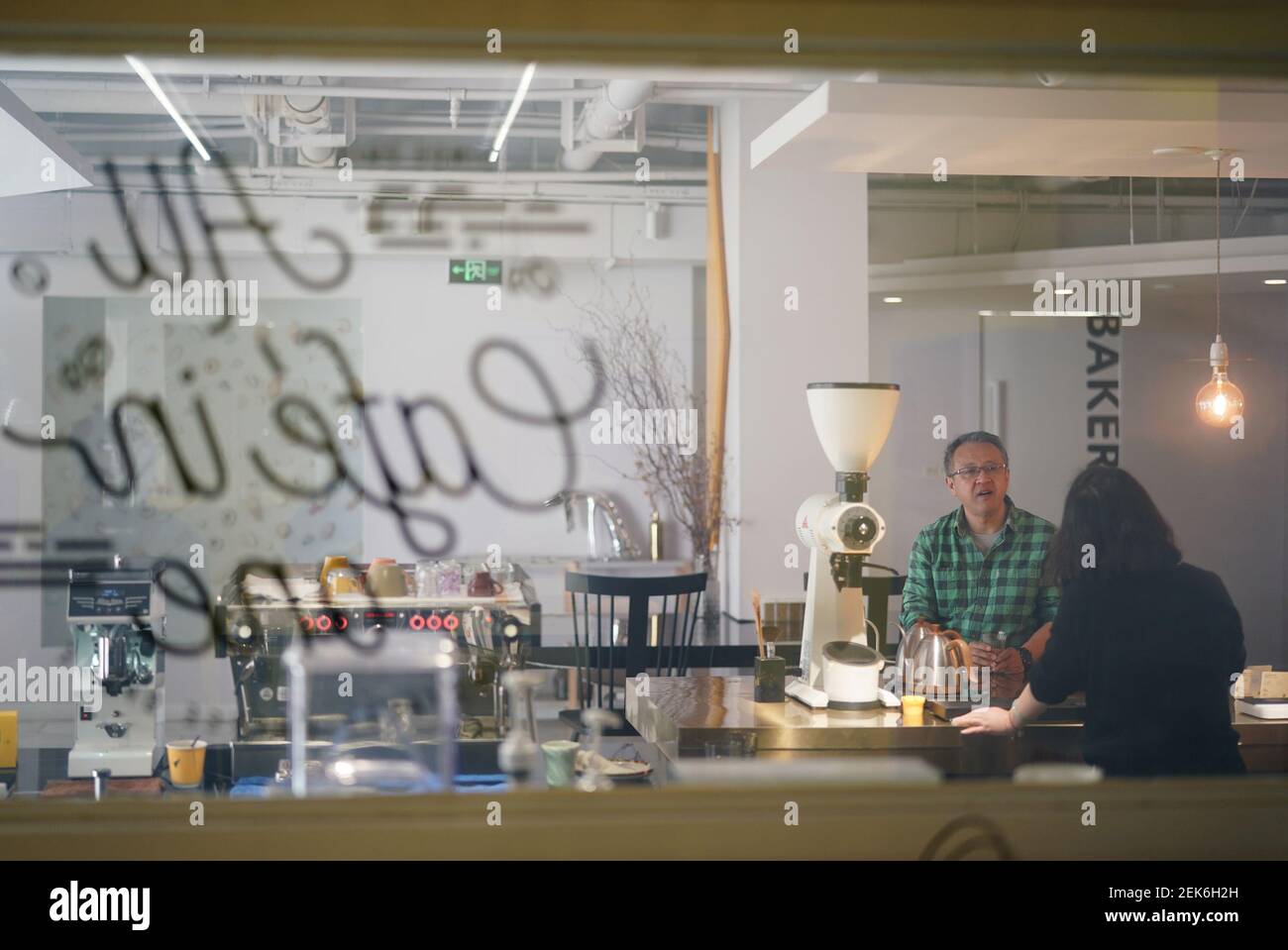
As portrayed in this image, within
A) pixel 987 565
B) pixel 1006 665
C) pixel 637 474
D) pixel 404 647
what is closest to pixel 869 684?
pixel 1006 665

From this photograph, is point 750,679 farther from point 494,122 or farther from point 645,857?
point 494,122

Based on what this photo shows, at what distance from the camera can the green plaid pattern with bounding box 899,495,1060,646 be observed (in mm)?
3986

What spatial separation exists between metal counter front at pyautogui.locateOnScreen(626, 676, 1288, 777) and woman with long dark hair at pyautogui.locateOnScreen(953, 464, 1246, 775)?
11 centimetres

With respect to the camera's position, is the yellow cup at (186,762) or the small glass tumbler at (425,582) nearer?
the yellow cup at (186,762)

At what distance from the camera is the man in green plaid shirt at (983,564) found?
13.1 ft

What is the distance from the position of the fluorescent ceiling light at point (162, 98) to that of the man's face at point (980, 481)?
2519 mm

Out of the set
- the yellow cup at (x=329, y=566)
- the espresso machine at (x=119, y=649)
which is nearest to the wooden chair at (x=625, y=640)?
the yellow cup at (x=329, y=566)

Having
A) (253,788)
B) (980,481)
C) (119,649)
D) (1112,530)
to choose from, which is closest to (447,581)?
(119,649)

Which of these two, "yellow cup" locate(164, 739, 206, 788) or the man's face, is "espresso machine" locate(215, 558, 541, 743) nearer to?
"yellow cup" locate(164, 739, 206, 788)

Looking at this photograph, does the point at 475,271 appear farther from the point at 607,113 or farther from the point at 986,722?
the point at 986,722

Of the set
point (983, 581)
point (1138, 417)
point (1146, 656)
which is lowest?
point (1146, 656)

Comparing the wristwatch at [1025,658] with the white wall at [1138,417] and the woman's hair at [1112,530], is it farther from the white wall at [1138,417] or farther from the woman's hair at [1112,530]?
the white wall at [1138,417]

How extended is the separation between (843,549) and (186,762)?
1913 millimetres

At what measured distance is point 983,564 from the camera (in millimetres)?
4059
